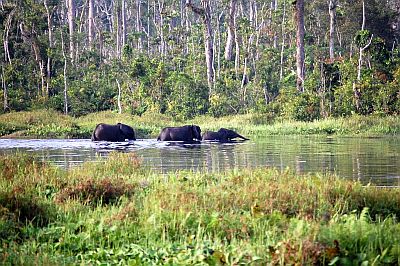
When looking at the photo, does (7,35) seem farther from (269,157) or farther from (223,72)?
(269,157)

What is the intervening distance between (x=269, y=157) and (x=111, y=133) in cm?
1133

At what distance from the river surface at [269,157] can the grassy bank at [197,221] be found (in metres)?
3.48

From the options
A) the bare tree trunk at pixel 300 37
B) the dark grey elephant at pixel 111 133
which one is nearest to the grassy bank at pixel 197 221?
the dark grey elephant at pixel 111 133

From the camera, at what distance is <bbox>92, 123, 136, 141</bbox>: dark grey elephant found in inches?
1115

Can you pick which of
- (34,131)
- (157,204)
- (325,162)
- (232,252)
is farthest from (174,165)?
(34,131)

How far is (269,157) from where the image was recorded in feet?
62.2

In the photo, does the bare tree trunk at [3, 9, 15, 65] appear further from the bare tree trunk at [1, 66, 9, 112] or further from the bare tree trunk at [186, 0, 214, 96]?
the bare tree trunk at [186, 0, 214, 96]

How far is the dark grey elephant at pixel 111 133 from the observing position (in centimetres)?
2831

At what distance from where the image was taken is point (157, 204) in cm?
883

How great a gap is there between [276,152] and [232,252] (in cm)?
1424

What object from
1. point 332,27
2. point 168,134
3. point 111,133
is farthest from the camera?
point 332,27

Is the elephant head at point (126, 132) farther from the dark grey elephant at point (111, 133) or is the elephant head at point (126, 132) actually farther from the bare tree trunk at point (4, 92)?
the bare tree trunk at point (4, 92)

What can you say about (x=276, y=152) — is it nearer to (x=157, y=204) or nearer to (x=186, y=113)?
(x=157, y=204)

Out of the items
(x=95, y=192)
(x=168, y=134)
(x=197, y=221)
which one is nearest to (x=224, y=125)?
(x=168, y=134)
